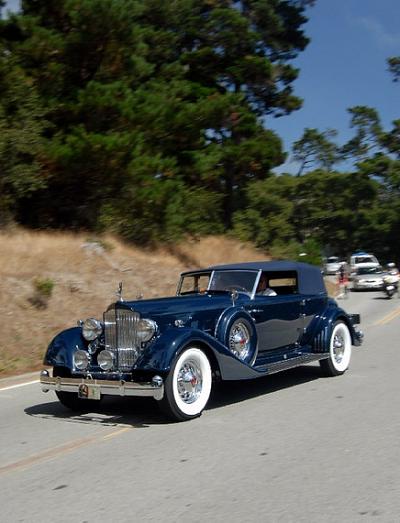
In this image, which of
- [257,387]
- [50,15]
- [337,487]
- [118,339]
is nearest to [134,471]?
[337,487]

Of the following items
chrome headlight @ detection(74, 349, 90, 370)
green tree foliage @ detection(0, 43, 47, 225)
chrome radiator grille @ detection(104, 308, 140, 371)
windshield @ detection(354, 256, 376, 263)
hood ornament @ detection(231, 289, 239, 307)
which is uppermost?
green tree foliage @ detection(0, 43, 47, 225)

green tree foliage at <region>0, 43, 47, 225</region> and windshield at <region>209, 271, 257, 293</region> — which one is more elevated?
green tree foliage at <region>0, 43, 47, 225</region>

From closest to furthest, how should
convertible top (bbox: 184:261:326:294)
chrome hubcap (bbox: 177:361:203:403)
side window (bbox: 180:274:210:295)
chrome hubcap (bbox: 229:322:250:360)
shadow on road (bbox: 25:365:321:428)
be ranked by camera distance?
chrome hubcap (bbox: 177:361:203:403)
shadow on road (bbox: 25:365:321:428)
chrome hubcap (bbox: 229:322:250:360)
convertible top (bbox: 184:261:326:294)
side window (bbox: 180:274:210:295)

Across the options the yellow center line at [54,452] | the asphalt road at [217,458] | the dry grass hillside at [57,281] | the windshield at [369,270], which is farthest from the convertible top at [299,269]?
the windshield at [369,270]

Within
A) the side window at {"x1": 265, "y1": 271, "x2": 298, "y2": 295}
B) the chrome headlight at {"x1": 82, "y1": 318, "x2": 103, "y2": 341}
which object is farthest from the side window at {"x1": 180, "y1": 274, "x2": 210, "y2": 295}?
the chrome headlight at {"x1": 82, "y1": 318, "x2": 103, "y2": 341}

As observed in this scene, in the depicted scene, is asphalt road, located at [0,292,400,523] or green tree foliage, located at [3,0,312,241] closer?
asphalt road, located at [0,292,400,523]

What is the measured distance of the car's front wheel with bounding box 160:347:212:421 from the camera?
677 centimetres

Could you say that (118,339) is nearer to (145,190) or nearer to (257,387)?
(257,387)

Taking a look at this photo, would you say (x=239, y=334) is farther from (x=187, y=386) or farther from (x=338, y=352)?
(x=338, y=352)

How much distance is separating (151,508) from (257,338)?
3.94 m

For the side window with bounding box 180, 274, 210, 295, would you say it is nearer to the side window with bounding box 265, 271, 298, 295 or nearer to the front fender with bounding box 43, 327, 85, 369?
the side window with bounding box 265, 271, 298, 295

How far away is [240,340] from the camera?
26.1ft

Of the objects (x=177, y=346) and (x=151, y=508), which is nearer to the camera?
(x=151, y=508)

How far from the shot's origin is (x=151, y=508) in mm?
4391
